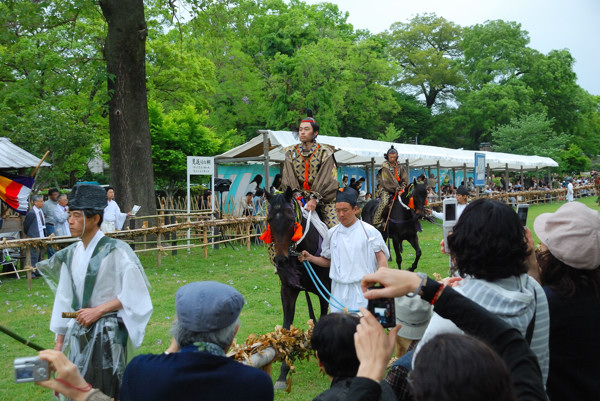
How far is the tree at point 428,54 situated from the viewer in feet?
184

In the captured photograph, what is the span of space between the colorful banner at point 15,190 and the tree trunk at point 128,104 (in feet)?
7.50

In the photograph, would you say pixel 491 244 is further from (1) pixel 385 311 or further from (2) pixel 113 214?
(2) pixel 113 214

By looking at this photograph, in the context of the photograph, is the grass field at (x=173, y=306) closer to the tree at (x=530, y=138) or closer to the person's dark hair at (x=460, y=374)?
the person's dark hair at (x=460, y=374)

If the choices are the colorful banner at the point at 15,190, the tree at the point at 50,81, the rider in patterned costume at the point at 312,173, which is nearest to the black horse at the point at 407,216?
the rider in patterned costume at the point at 312,173

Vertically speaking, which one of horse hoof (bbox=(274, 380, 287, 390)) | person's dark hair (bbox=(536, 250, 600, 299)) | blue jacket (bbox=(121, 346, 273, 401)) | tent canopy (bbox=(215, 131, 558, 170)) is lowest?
horse hoof (bbox=(274, 380, 287, 390))

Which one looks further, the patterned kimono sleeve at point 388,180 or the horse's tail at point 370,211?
the horse's tail at point 370,211

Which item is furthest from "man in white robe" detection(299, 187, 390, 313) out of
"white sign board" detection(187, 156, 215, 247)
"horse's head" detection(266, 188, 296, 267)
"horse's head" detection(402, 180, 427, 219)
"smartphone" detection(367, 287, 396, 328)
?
"white sign board" detection(187, 156, 215, 247)

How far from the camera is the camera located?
191cm

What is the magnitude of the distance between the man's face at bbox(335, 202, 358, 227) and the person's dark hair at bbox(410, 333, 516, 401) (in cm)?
349

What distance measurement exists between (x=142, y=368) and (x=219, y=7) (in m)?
15.8

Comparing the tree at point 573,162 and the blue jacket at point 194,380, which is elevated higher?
the tree at point 573,162

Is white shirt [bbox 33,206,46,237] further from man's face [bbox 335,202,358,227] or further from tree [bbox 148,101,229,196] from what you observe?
man's face [bbox 335,202,358,227]

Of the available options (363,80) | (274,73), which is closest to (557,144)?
(363,80)

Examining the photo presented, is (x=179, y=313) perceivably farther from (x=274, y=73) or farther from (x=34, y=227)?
(x=274, y=73)
